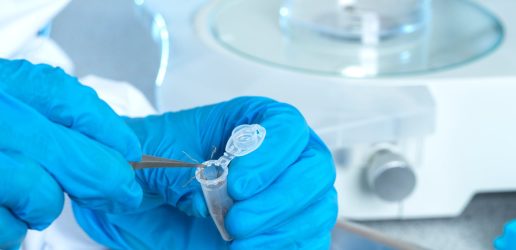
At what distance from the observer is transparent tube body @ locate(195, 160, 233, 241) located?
2.08 ft

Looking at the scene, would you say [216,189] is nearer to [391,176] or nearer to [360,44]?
[391,176]

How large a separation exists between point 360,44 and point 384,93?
0.19 metres

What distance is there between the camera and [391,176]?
0.92 meters

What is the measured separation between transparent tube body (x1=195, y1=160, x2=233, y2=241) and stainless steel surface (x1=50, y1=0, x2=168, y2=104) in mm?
620

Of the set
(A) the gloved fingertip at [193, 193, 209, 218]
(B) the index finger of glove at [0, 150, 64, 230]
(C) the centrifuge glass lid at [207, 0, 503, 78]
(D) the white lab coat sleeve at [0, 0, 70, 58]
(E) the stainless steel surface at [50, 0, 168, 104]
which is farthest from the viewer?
(E) the stainless steel surface at [50, 0, 168, 104]

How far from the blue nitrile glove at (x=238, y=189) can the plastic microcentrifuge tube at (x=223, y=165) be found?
0.01 m

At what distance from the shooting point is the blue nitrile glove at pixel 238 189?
2.16ft

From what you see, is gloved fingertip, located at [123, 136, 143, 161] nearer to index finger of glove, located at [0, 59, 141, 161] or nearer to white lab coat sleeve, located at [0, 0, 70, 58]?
index finger of glove, located at [0, 59, 141, 161]

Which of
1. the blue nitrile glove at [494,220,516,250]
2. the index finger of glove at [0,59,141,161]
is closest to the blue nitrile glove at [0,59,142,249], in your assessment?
the index finger of glove at [0,59,141,161]

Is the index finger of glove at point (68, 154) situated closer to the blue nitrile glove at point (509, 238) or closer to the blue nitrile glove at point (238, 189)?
the blue nitrile glove at point (238, 189)

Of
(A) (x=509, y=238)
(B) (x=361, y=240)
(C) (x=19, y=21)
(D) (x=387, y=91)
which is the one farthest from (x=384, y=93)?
(C) (x=19, y=21)

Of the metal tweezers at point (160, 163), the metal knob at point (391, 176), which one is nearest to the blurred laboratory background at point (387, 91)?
the metal knob at point (391, 176)

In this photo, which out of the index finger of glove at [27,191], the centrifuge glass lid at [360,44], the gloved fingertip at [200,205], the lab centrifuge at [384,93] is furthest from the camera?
the centrifuge glass lid at [360,44]

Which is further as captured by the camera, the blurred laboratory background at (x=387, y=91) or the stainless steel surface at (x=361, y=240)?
the blurred laboratory background at (x=387, y=91)
